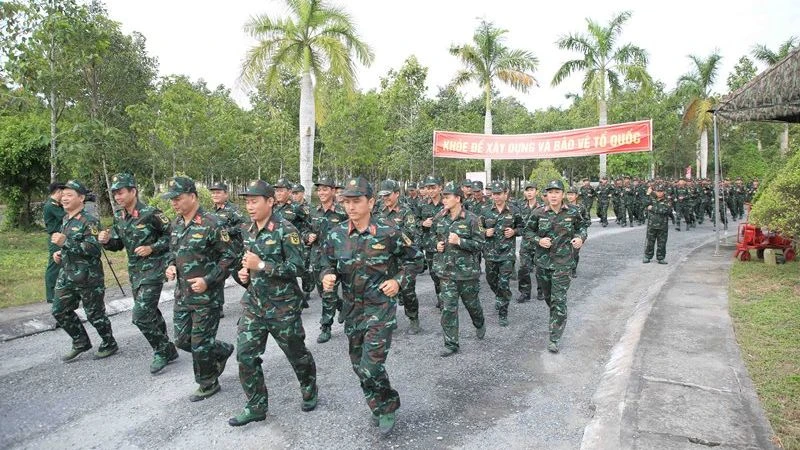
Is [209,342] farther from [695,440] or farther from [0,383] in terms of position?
[695,440]

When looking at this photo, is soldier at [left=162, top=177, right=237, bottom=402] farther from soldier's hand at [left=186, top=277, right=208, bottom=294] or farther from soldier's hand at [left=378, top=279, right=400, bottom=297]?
soldier's hand at [left=378, top=279, right=400, bottom=297]

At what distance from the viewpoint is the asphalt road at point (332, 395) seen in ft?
12.8

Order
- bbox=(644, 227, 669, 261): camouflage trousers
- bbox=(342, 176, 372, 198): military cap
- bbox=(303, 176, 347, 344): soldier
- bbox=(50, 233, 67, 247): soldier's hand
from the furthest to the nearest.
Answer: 1. bbox=(644, 227, 669, 261): camouflage trousers
2. bbox=(303, 176, 347, 344): soldier
3. bbox=(50, 233, 67, 247): soldier's hand
4. bbox=(342, 176, 372, 198): military cap

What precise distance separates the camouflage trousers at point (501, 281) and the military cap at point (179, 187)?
13.8ft

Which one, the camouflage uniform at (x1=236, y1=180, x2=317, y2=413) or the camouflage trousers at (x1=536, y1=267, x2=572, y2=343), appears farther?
the camouflage trousers at (x1=536, y1=267, x2=572, y2=343)

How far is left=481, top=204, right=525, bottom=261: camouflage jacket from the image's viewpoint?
24.2 feet

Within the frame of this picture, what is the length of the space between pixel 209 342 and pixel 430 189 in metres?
4.44

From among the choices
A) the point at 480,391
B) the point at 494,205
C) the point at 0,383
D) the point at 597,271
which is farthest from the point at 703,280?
the point at 0,383

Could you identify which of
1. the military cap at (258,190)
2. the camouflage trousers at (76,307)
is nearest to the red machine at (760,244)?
→ the military cap at (258,190)

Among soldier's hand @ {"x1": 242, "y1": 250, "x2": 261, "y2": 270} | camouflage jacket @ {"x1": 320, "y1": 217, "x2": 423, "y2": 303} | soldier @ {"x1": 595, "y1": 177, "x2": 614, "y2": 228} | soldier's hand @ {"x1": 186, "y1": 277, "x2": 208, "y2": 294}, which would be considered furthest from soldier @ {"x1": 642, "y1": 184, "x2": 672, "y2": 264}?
soldier's hand @ {"x1": 186, "y1": 277, "x2": 208, "y2": 294}

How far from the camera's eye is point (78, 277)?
559 cm

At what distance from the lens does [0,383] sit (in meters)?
5.12

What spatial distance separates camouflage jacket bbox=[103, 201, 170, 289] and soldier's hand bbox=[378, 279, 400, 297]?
2.87 meters

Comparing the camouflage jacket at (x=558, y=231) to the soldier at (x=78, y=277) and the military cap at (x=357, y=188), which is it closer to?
the military cap at (x=357, y=188)
